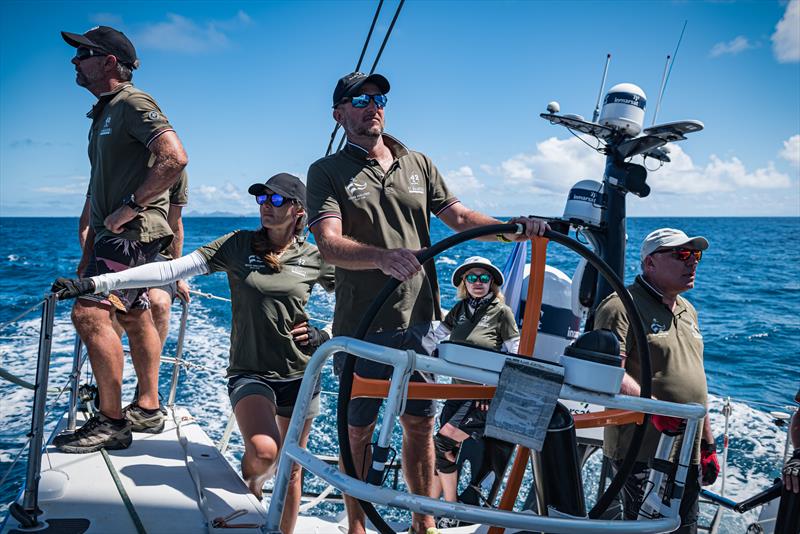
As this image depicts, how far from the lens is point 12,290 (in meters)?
14.8

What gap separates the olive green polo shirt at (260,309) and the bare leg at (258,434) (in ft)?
0.47

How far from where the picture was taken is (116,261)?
9.09 ft

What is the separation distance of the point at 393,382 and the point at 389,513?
3827mm

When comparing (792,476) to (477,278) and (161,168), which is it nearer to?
(477,278)

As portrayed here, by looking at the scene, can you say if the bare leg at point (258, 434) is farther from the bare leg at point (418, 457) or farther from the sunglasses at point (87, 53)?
the sunglasses at point (87, 53)

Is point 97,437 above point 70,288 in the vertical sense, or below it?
below

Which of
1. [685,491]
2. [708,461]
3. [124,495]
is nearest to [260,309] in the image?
[124,495]

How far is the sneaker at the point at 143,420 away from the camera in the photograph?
2988 mm

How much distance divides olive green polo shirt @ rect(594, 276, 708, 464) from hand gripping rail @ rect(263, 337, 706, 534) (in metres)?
1.00

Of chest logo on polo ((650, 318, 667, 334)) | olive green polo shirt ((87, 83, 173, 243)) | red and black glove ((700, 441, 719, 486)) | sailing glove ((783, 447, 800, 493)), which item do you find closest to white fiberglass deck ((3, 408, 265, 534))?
olive green polo shirt ((87, 83, 173, 243))

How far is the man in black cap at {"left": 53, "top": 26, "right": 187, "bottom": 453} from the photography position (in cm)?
271

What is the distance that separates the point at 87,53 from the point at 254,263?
1140mm

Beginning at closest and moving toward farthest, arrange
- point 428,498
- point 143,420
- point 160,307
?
1. point 428,498
2. point 143,420
3. point 160,307

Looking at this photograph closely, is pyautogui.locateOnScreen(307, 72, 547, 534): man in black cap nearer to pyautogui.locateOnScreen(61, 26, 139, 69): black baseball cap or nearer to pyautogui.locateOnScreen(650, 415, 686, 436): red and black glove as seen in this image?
pyautogui.locateOnScreen(650, 415, 686, 436): red and black glove
